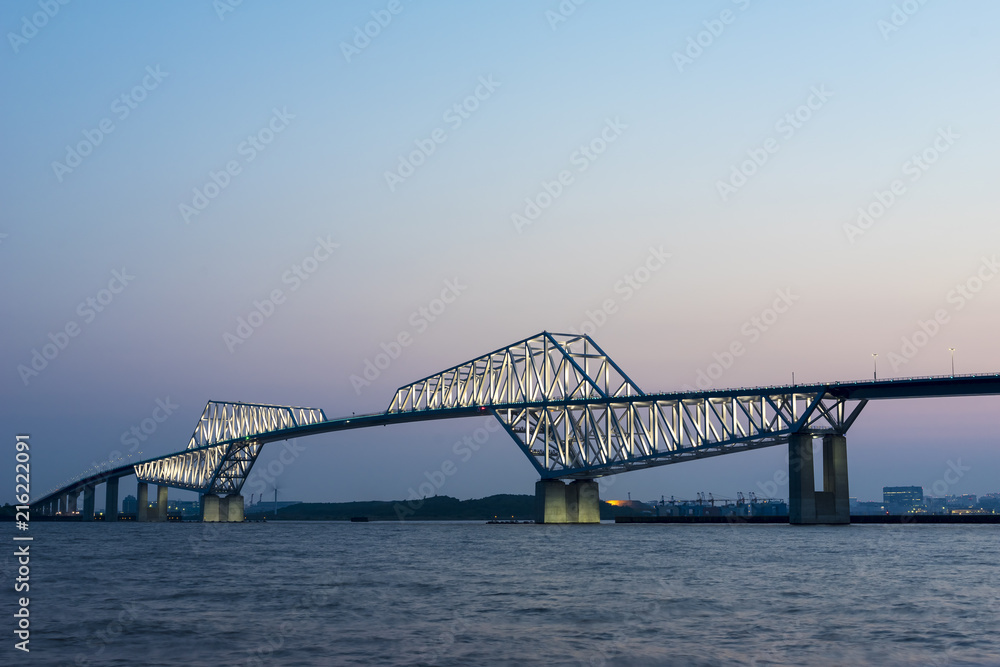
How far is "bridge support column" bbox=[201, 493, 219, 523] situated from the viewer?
187 m

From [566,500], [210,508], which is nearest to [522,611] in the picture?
[566,500]

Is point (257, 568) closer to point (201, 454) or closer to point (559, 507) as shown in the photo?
point (559, 507)

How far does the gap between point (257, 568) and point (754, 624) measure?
3043 centimetres

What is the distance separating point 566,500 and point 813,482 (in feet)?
110

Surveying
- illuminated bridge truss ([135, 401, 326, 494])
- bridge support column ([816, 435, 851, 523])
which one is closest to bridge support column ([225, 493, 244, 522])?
illuminated bridge truss ([135, 401, 326, 494])

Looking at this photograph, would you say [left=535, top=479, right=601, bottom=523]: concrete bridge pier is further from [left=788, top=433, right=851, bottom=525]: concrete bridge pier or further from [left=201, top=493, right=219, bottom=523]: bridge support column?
[left=201, top=493, right=219, bottom=523]: bridge support column

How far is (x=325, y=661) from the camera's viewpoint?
22.0 metres

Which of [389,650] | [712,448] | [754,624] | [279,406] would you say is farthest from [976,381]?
[279,406]

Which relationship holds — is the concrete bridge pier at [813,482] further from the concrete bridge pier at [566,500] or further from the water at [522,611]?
the water at [522,611]

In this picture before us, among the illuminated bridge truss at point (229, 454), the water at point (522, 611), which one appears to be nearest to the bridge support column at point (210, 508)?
the illuminated bridge truss at point (229, 454)

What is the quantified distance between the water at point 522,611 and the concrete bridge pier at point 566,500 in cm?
6547

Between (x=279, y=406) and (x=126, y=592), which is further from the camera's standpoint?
(x=279, y=406)

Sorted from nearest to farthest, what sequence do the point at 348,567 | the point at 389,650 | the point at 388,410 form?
the point at 389,650
the point at 348,567
the point at 388,410

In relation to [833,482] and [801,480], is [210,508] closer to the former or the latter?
[801,480]
